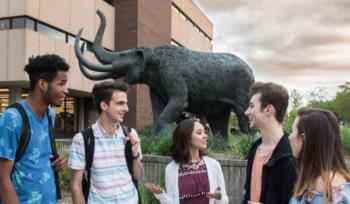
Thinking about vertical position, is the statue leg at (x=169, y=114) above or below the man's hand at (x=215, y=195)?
above

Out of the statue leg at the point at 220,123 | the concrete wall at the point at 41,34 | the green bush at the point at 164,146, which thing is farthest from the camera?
the concrete wall at the point at 41,34

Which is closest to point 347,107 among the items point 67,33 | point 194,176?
point 67,33

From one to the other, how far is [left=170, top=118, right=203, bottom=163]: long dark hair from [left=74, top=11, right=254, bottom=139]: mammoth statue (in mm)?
4168

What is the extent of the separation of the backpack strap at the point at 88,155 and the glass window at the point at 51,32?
69.8 ft

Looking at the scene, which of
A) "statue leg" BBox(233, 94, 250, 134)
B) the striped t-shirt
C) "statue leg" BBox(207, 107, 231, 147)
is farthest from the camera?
"statue leg" BBox(207, 107, 231, 147)

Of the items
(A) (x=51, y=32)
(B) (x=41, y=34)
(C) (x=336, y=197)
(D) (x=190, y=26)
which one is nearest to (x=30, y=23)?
(B) (x=41, y=34)

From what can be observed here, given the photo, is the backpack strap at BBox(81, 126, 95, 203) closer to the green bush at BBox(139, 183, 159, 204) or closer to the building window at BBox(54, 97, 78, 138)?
the green bush at BBox(139, 183, 159, 204)

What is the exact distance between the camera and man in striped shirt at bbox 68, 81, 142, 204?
347cm

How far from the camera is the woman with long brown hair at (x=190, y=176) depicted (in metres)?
3.94

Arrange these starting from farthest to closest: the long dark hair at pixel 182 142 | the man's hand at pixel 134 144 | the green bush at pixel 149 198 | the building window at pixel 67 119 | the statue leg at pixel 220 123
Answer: the building window at pixel 67 119, the statue leg at pixel 220 123, the green bush at pixel 149 198, the long dark hair at pixel 182 142, the man's hand at pixel 134 144

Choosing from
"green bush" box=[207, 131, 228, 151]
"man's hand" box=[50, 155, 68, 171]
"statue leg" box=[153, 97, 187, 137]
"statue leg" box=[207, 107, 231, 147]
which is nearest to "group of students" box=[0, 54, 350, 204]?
"man's hand" box=[50, 155, 68, 171]

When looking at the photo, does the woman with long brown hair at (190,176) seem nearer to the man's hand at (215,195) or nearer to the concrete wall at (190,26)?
the man's hand at (215,195)

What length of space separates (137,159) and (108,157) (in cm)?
24

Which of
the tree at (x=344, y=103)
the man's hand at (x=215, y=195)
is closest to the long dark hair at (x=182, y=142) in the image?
the man's hand at (x=215, y=195)
